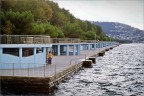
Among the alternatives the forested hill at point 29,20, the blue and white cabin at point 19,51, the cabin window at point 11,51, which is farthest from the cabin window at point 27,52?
the forested hill at point 29,20

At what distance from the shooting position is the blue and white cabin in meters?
37.8

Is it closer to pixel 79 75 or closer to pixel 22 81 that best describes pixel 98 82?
pixel 79 75

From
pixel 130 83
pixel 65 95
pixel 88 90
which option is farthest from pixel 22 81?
pixel 130 83

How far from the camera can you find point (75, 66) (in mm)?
47688

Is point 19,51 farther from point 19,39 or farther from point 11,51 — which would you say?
point 19,39

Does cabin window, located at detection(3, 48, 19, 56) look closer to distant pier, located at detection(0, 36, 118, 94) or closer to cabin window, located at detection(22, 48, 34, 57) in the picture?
distant pier, located at detection(0, 36, 118, 94)

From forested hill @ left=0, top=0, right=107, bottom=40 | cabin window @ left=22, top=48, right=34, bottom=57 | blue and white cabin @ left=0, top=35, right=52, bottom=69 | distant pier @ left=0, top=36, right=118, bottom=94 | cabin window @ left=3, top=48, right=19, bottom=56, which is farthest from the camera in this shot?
forested hill @ left=0, top=0, right=107, bottom=40

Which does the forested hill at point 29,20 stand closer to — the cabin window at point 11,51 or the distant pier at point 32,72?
the distant pier at point 32,72

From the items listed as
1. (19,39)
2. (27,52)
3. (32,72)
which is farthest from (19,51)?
(32,72)

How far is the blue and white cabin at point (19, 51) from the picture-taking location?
124ft

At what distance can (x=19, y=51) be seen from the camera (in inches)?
1528

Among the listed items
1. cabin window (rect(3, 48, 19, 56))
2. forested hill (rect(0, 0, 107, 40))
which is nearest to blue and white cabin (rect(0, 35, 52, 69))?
cabin window (rect(3, 48, 19, 56))

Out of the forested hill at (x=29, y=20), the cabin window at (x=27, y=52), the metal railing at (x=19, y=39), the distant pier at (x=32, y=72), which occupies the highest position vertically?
the forested hill at (x=29, y=20)

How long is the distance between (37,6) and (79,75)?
5001cm
